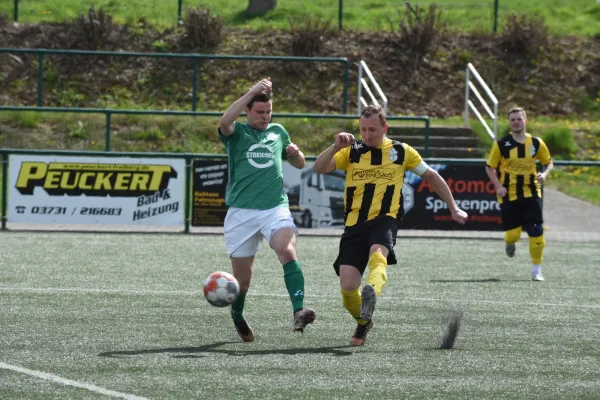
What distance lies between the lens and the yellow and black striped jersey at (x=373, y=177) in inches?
312

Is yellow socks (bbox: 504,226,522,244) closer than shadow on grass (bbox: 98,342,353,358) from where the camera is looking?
No

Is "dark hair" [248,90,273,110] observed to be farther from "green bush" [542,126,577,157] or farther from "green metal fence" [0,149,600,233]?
"green bush" [542,126,577,157]

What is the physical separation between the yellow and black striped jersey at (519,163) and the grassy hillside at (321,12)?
17.6 metres

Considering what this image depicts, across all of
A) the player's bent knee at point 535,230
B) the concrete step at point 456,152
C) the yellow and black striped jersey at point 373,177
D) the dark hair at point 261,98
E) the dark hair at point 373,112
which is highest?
the dark hair at point 261,98

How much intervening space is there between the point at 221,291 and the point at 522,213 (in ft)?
20.5

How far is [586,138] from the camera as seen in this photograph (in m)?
25.4

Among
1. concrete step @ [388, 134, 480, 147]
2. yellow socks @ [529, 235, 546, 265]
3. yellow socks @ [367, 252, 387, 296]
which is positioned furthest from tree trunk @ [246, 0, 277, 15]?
yellow socks @ [367, 252, 387, 296]

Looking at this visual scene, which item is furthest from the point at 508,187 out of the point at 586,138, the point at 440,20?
the point at 440,20

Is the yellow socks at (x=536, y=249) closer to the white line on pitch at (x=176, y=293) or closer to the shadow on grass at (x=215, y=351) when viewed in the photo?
the white line on pitch at (x=176, y=293)

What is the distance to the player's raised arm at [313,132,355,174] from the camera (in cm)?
741

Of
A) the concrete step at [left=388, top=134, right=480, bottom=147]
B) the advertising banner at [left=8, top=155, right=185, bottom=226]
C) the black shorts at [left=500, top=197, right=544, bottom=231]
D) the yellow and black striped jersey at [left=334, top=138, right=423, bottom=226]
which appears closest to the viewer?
the yellow and black striped jersey at [left=334, top=138, right=423, bottom=226]

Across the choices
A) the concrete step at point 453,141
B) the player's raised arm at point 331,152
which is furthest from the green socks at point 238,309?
the concrete step at point 453,141

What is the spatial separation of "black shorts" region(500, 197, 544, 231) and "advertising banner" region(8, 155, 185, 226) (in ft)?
19.6

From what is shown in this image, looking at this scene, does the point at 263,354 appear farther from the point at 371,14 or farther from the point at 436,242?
the point at 371,14
